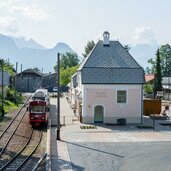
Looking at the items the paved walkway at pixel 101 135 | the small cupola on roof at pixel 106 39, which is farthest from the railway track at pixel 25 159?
the small cupola on roof at pixel 106 39

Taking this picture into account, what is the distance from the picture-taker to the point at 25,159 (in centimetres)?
2505

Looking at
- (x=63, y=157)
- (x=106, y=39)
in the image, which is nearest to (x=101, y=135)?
(x=63, y=157)

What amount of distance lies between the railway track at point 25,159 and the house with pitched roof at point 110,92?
12.0 metres

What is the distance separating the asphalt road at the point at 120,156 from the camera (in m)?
24.0

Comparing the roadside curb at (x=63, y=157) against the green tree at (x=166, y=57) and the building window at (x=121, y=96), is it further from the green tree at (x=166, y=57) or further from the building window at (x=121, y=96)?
the green tree at (x=166, y=57)

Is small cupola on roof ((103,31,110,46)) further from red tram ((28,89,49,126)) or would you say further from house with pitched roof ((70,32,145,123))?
red tram ((28,89,49,126))

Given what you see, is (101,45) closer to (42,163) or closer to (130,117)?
(130,117)

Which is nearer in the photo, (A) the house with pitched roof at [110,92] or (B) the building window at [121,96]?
(A) the house with pitched roof at [110,92]

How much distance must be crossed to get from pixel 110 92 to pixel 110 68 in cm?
294

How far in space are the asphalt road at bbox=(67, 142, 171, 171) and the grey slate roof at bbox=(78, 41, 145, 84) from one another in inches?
542

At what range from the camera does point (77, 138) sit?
34.2 metres

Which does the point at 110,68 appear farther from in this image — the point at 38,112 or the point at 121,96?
the point at 38,112

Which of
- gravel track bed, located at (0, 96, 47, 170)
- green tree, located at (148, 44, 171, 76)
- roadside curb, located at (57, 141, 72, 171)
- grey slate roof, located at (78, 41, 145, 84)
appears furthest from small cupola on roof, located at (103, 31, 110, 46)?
green tree, located at (148, 44, 171, 76)

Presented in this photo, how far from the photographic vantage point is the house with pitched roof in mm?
44500
